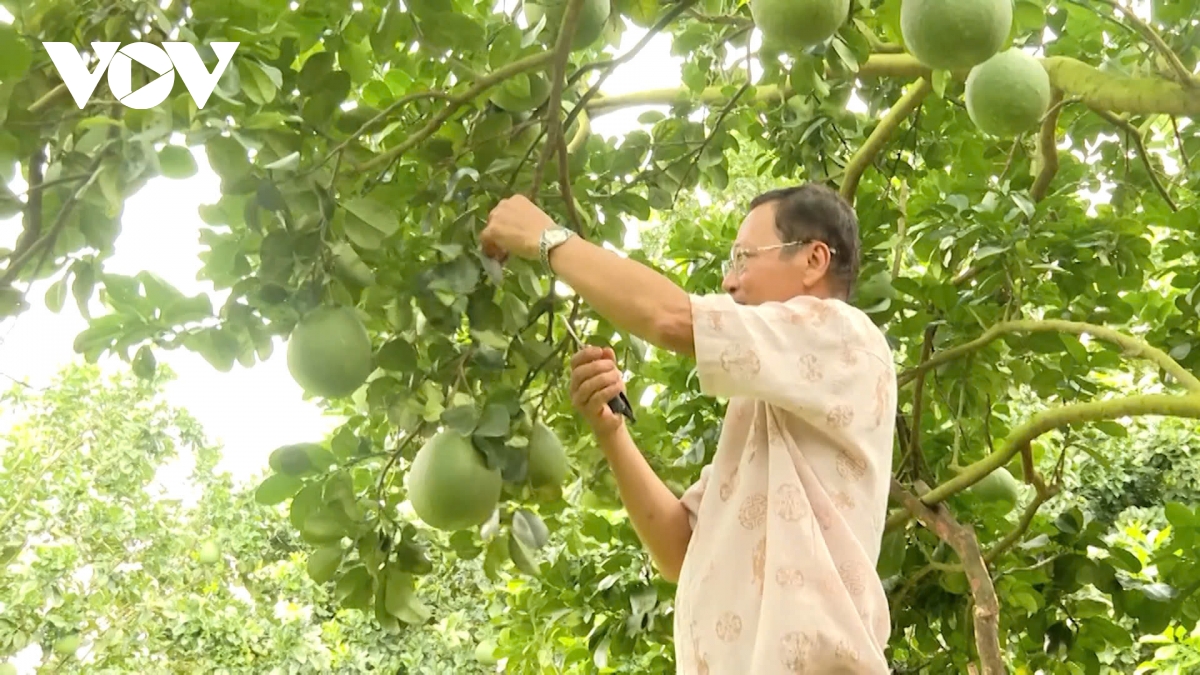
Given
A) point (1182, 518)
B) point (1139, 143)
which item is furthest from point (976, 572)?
point (1139, 143)

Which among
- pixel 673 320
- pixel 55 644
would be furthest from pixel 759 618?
pixel 55 644

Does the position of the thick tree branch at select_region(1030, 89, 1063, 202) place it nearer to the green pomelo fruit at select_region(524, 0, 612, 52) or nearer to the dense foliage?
the dense foliage

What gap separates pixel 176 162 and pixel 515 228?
33 centimetres

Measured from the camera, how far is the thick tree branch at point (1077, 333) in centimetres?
157

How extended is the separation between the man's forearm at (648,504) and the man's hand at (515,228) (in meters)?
0.29

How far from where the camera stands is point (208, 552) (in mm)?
4020

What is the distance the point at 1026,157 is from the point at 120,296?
5.89 ft

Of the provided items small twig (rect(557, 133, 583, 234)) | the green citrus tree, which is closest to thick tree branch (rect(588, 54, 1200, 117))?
small twig (rect(557, 133, 583, 234))

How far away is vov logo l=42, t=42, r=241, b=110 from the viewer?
3.22ft

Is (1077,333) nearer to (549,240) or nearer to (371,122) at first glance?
(549,240)

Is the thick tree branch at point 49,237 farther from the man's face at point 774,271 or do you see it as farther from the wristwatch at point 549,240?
the man's face at point 774,271

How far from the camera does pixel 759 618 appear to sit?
105 centimetres

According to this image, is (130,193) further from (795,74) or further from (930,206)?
(930,206)

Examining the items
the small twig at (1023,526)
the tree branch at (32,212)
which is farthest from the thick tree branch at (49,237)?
the small twig at (1023,526)
